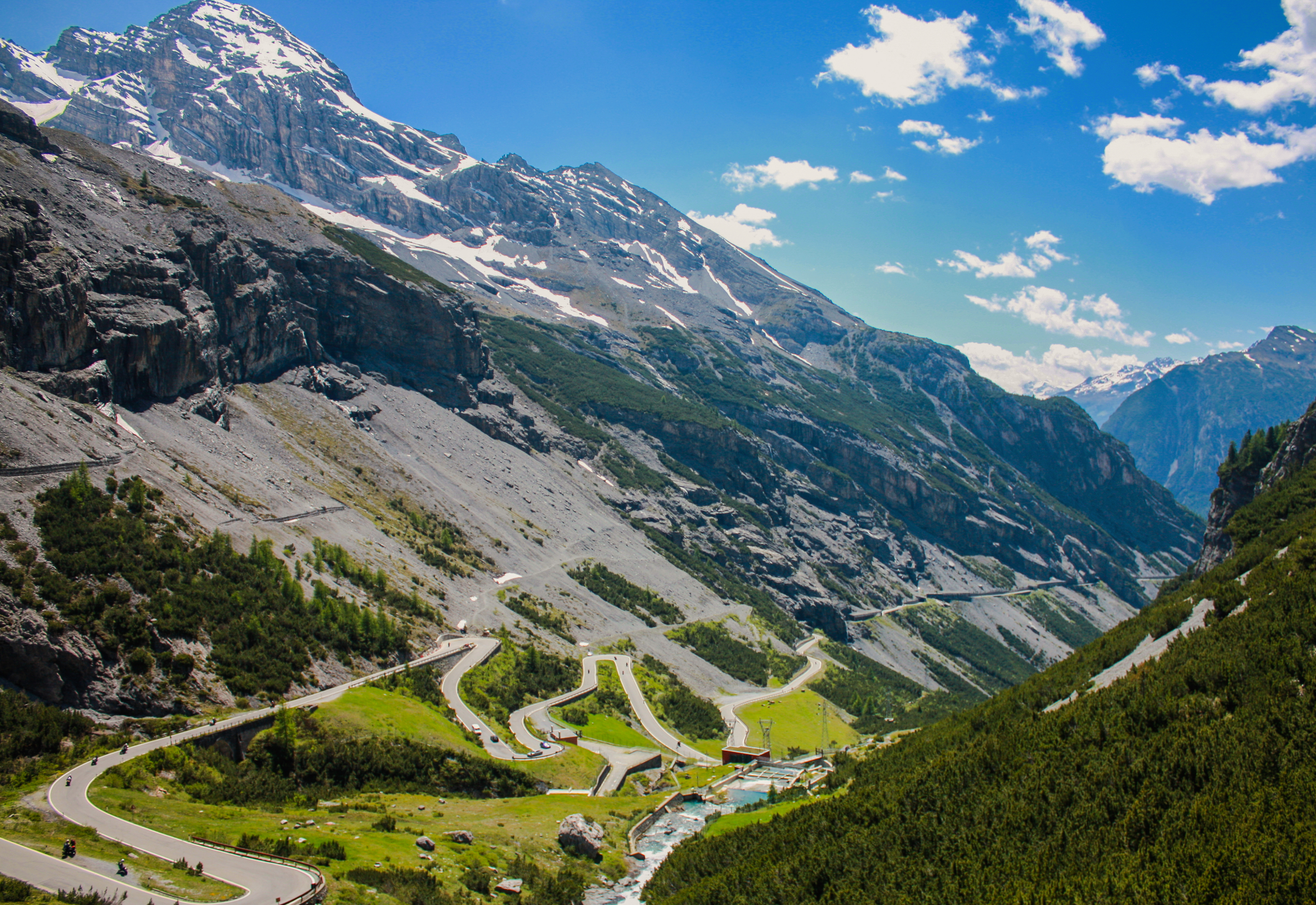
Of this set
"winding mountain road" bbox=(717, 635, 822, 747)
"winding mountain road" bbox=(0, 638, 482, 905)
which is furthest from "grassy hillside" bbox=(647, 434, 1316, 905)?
"winding mountain road" bbox=(717, 635, 822, 747)

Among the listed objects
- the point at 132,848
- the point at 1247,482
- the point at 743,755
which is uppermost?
the point at 1247,482

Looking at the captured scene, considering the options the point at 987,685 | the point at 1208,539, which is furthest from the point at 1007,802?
the point at 987,685

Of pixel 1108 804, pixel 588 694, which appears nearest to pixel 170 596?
pixel 588 694

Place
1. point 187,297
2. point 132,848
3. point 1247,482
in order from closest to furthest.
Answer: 1. point 132,848
2. point 1247,482
3. point 187,297

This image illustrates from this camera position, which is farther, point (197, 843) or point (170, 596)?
point (170, 596)

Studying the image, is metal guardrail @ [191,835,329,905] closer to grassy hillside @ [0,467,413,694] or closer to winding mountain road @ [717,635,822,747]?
grassy hillside @ [0,467,413,694]

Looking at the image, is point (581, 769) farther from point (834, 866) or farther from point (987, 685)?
point (987, 685)

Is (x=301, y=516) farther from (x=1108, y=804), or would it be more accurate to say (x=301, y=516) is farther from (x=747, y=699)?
(x=1108, y=804)
